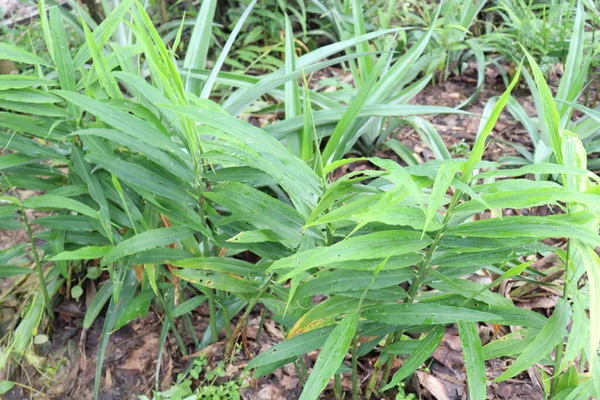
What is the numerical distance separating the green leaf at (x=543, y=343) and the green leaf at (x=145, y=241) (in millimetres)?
598

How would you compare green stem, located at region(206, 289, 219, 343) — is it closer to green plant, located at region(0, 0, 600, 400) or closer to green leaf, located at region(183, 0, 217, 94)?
green plant, located at region(0, 0, 600, 400)

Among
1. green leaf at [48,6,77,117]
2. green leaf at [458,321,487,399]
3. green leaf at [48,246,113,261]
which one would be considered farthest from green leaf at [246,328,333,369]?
green leaf at [48,6,77,117]

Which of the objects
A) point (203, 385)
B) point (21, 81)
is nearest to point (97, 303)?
point (203, 385)

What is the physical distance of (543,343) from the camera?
799mm

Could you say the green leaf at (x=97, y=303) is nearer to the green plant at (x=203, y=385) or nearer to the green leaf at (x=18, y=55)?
the green plant at (x=203, y=385)

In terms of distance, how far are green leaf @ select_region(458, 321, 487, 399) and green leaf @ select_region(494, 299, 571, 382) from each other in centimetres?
3

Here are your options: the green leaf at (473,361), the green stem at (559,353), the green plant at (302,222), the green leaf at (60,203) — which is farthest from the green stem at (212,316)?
the green stem at (559,353)

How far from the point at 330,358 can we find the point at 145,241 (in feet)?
1.32

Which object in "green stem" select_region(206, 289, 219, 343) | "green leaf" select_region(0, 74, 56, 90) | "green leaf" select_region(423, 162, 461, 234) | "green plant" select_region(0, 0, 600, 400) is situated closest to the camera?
"green leaf" select_region(423, 162, 461, 234)

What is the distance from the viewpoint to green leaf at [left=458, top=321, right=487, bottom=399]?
2.59 feet

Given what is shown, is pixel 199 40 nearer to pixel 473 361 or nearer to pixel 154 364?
pixel 154 364

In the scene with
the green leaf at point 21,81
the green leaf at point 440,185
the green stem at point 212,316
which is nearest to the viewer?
the green leaf at point 440,185

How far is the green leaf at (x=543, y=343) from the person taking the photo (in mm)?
791

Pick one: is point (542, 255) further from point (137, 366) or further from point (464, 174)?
point (137, 366)
